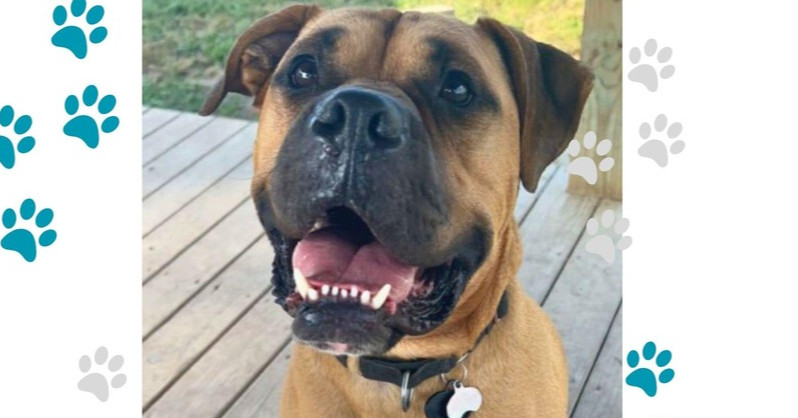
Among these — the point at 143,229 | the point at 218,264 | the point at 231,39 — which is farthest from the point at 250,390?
the point at 231,39

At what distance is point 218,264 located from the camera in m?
3.57

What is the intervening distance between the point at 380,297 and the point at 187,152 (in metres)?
2.67

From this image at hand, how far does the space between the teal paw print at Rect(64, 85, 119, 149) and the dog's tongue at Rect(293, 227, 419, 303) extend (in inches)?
33.4

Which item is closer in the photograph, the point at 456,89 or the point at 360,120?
the point at 360,120

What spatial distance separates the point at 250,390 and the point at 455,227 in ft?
4.49

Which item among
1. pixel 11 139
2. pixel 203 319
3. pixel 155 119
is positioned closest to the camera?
pixel 11 139

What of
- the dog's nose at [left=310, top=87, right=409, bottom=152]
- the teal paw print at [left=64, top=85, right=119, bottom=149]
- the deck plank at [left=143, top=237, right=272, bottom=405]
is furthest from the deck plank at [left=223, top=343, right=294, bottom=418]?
the dog's nose at [left=310, top=87, right=409, bottom=152]

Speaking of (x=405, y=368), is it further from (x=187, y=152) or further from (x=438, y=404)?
(x=187, y=152)

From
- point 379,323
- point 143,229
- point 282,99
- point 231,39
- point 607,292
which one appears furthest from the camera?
point 231,39

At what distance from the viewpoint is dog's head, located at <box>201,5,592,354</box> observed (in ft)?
5.61

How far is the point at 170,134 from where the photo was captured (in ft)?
14.8
